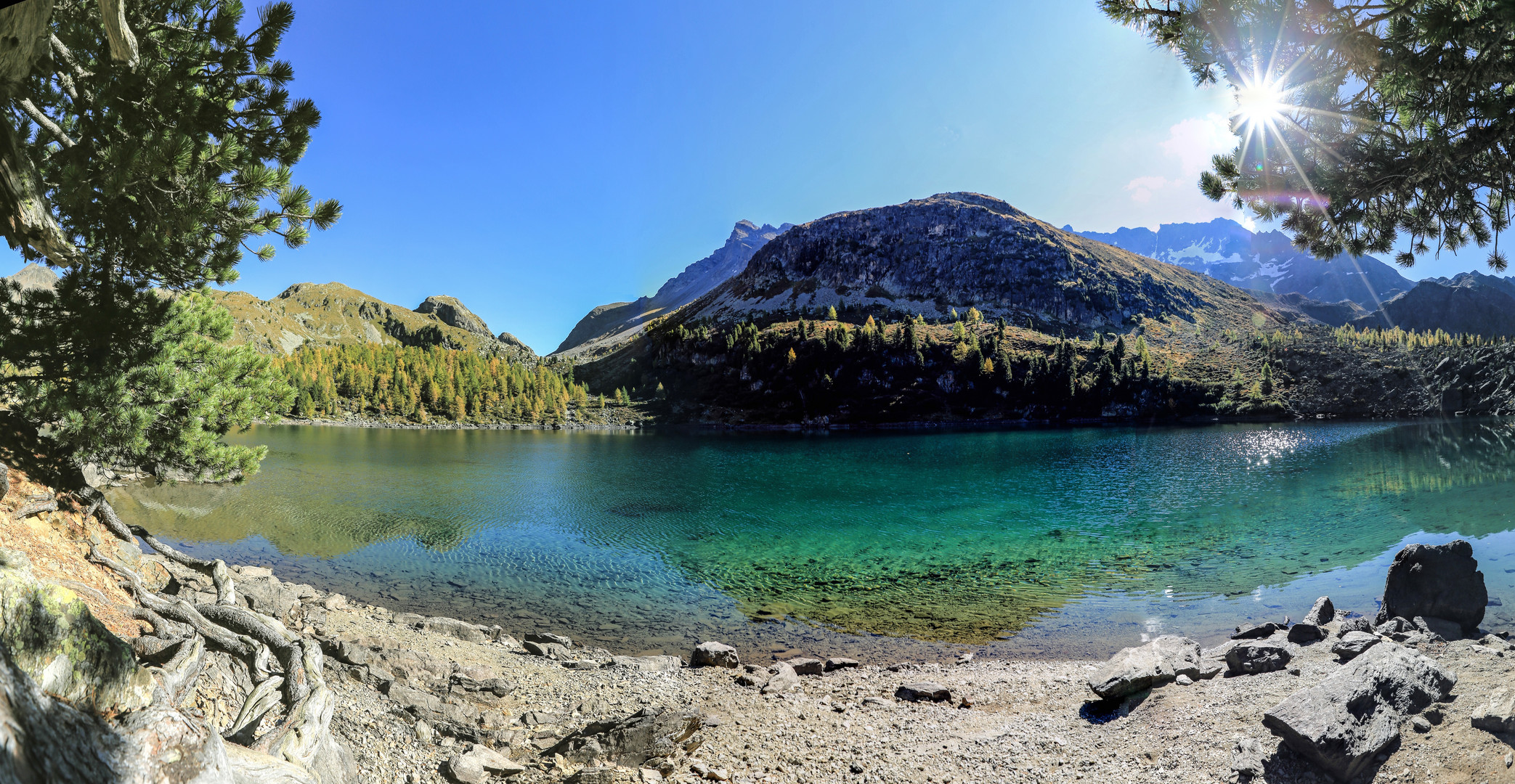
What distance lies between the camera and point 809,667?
41.9 feet

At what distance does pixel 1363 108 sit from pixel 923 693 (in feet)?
40.9

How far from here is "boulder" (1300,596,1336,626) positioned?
12781mm

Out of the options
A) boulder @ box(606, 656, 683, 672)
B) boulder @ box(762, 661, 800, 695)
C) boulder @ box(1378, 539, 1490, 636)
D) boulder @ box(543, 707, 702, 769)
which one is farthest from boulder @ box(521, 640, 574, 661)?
boulder @ box(1378, 539, 1490, 636)

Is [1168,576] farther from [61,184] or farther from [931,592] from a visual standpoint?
[61,184]

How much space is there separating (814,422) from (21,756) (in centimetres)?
14722

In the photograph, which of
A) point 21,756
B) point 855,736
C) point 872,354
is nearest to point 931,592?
point 855,736

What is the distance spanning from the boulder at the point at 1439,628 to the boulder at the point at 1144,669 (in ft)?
14.2

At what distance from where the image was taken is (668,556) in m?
24.4

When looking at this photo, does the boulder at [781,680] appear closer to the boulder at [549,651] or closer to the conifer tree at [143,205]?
the boulder at [549,651]

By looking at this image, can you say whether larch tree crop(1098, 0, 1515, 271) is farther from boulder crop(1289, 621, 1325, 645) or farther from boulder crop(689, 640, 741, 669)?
boulder crop(689, 640, 741, 669)

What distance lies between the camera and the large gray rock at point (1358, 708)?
604 centimetres

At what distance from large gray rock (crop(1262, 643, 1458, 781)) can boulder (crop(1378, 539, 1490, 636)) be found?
7053mm

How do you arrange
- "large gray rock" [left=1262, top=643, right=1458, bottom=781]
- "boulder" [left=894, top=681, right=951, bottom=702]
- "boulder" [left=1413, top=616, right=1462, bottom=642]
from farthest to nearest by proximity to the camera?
1. "boulder" [left=894, top=681, right=951, bottom=702]
2. "boulder" [left=1413, top=616, right=1462, bottom=642]
3. "large gray rock" [left=1262, top=643, right=1458, bottom=781]

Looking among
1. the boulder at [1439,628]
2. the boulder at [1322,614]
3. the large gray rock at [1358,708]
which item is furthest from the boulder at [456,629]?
the boulder at [1439,628]
